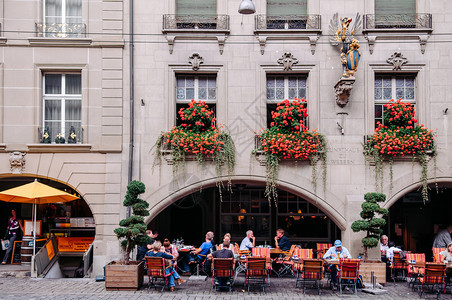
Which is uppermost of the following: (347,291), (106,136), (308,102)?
(308,102)

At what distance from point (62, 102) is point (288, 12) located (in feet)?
25.0

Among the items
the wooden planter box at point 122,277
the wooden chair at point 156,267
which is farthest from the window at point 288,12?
the wooden planter box at point 122,277

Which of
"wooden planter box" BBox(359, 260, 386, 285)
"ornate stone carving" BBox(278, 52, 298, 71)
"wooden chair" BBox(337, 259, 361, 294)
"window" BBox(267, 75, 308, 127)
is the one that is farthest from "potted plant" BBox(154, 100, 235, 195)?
"wooden planter box" BBox(359, 260, 386, 285)

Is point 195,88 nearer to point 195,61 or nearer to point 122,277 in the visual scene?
point 195,61

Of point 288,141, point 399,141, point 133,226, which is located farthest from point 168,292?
point 399,141

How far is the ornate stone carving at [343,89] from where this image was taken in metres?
16.1

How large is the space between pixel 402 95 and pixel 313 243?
6.49 m

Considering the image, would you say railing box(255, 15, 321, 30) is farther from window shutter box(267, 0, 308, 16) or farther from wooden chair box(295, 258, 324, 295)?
wooden chair box(295, 258, 324, 295)

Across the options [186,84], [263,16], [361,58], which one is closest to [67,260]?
[186,84]

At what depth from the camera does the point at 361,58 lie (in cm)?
1691

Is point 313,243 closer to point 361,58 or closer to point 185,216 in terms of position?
point 185,216

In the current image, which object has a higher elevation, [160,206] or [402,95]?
[402,95]

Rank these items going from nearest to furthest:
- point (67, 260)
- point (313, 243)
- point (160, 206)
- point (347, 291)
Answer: point (347, 291)
point (160, 206)
point (67, 260)
point (313, 243)

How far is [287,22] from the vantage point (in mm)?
17234
